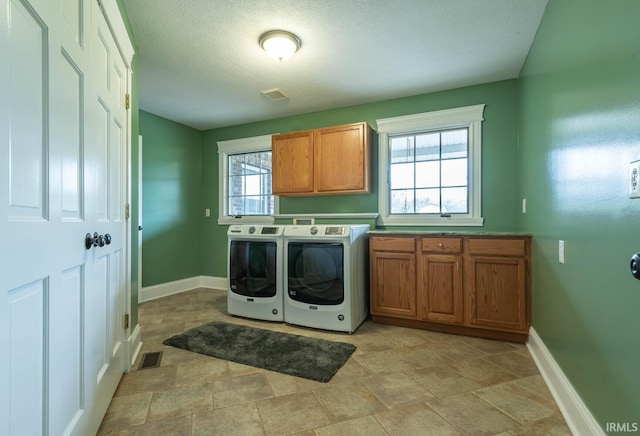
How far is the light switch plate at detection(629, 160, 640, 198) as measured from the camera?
0.94 m

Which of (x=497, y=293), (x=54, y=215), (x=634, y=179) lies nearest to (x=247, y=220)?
(x=497, y=293)

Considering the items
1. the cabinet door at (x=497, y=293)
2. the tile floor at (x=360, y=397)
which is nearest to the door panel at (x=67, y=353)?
Result: the tile floor at (x=360, y=397)

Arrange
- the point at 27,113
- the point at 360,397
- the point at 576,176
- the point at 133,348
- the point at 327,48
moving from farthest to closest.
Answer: the point at 327,48 → the point at 133,348 → the point at 360,397 → the point at 576,176 → the point at 27,113

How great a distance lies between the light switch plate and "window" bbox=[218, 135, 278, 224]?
3.46 metres

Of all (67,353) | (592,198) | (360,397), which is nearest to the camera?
(67,353)

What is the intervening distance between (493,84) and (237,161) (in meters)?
3.33

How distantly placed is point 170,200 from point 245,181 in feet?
3.41

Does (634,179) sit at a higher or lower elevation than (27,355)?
higher

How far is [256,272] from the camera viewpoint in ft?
10.0

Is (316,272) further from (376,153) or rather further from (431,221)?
(376,153)

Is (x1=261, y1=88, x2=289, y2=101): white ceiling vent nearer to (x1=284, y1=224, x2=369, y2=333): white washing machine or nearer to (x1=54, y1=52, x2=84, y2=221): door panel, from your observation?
(x1=284, y1=224, x2=369, y2=333): white washing machine

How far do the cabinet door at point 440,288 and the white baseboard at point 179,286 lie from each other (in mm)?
2816

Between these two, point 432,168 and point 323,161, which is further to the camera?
point 323,161

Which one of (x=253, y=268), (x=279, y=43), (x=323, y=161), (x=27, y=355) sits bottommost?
(x=253, y=268)
